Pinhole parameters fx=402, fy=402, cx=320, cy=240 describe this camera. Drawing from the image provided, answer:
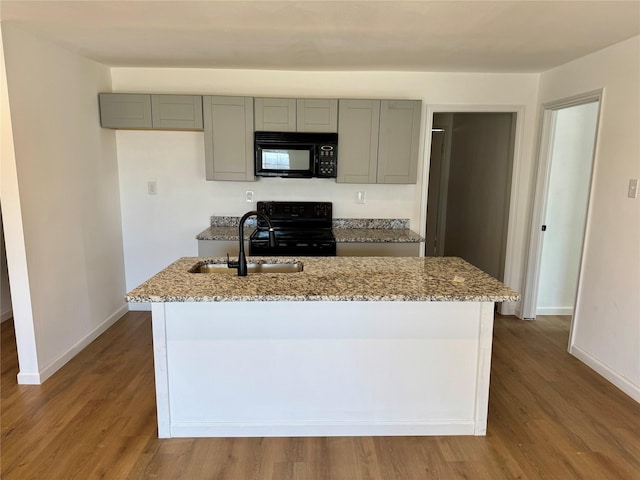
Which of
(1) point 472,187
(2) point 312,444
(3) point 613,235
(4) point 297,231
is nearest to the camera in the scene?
(2) point 312,444

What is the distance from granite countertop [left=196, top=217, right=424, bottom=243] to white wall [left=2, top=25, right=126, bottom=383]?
0.91m

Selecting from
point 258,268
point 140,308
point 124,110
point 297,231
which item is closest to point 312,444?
point 258,268

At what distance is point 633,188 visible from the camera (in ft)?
8.53

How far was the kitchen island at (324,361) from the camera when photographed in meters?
2.06

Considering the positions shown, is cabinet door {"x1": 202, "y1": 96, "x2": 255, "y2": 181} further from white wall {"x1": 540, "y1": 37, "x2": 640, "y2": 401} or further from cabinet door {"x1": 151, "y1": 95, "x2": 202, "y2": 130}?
white wall {"x1": 540, "y1": 37, "x2": 640, "y2": 401}

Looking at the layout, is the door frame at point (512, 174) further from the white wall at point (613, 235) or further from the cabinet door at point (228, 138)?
the cabinet door at point (228, 138)

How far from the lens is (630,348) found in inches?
103

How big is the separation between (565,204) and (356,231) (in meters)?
1.99

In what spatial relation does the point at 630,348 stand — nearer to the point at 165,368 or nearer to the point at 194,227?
the point at 165,368

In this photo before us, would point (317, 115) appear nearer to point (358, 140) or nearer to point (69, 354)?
point (358, 140)

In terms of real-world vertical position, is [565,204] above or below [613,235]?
above

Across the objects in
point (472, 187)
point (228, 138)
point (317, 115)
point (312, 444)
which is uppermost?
point (317, 115)

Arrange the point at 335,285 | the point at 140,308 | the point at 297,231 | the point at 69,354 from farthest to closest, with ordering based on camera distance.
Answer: the point at 140,308 → the point at 297,231 → the point at 69,354 → the point at 335,285

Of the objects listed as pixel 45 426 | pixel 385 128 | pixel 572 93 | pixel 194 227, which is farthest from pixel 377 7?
pixel 45 426
